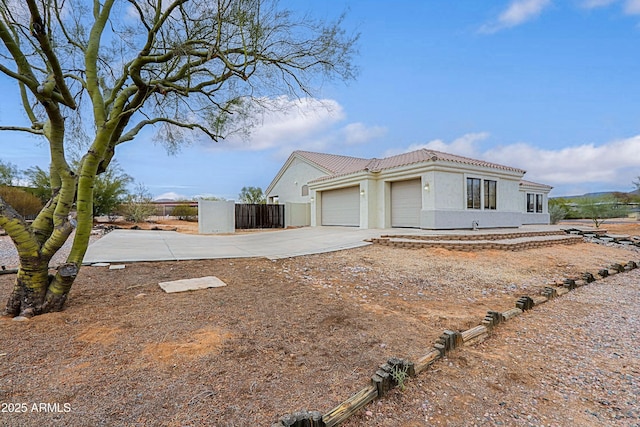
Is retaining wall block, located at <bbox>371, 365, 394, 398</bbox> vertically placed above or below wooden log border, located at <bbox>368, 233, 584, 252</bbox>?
below

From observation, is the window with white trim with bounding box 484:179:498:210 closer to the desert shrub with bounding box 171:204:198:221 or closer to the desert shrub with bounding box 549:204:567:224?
the desert shrub with bounding box 549:204:567:224

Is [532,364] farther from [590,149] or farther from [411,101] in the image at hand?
[590,149]

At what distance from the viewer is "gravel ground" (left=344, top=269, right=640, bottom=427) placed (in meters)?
2.28

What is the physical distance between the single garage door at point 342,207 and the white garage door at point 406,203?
2.03 meters

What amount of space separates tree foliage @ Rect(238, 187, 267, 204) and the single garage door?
14.4 meters

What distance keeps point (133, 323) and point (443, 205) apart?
462 inches

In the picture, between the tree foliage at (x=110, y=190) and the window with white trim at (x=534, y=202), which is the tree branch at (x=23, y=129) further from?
the window with white trim at (x=534, y=202)

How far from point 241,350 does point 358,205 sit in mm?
13488

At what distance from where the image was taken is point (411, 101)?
12.4 m

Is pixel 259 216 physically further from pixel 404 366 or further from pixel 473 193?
pixel 404 366

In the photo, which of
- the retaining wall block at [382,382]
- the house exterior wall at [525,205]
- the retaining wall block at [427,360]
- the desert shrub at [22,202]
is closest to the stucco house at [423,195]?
the house exterior wall at [525,205]

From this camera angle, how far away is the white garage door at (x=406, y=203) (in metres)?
13.8

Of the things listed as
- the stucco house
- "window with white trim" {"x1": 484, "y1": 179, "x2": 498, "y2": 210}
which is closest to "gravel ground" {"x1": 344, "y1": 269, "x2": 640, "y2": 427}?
the stucco house

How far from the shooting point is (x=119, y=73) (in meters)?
7.15
